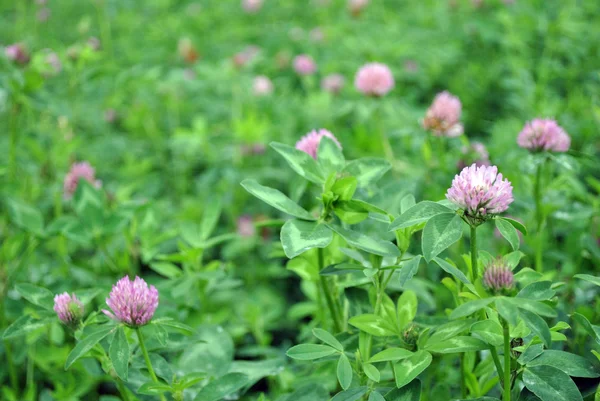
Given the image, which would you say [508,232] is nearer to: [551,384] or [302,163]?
[551,384]

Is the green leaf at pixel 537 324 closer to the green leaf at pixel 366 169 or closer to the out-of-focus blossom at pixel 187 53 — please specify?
the green leaf at pixel 366 169

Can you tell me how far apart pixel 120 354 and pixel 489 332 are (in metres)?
0.60

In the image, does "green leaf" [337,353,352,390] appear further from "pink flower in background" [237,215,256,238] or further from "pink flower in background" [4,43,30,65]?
"pink flower in background" [4,43,30,65]

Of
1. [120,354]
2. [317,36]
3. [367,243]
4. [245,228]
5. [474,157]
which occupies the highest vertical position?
[367,243]

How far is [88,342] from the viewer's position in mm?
1044

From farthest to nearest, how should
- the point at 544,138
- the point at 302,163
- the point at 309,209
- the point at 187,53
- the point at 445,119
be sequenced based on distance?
the point at 187,53 → the point at 309,209 → the point at 445,119 → the point at 544,138 → the point at 302,163

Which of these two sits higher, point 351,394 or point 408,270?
point 408,270

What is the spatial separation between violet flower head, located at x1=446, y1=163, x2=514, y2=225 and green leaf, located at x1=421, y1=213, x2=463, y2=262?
0.03 metres

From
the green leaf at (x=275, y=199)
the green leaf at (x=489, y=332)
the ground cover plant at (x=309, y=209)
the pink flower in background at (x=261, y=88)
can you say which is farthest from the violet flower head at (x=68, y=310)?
the pink flower in background at (x=261, y=88)

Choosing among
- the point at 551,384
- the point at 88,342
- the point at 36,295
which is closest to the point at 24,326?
the point at 36,295

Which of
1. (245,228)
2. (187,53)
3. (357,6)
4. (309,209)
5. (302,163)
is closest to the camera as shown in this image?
(302,163)

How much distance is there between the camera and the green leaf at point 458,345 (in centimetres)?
96

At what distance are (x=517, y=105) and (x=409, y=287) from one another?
1.43m

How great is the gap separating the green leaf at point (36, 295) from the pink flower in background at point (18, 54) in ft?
3.37
